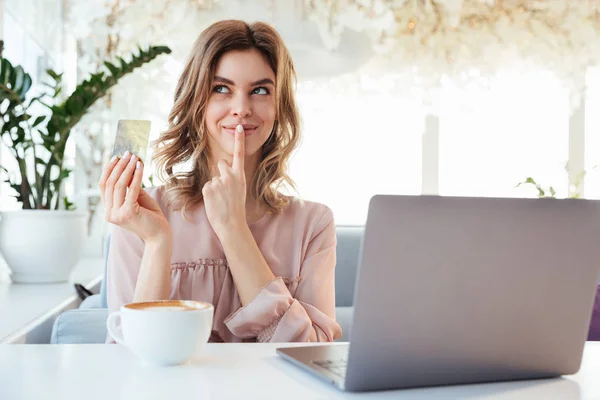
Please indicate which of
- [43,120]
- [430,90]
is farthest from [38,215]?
[430,90]

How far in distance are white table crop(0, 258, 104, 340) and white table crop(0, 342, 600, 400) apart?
77 centimetres

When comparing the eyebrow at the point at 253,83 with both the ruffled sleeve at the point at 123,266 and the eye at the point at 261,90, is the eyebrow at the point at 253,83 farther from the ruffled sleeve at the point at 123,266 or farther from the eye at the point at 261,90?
the ruffled sleeve at the point at 123,266

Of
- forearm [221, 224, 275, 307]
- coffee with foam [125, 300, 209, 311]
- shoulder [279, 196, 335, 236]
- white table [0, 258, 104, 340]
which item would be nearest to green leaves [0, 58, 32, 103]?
white table [0, 258, 104, 340]

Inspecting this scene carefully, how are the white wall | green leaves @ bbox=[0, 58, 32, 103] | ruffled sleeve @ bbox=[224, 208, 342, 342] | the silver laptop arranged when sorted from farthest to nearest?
the white wall < green leaves @ bbox=[0, 58, 32, 103] < ruffled sleeve @ bbox=[224, 208, 342, 342] < the silver laptop

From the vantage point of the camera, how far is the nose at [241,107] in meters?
1.37

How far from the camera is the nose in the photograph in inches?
54.0

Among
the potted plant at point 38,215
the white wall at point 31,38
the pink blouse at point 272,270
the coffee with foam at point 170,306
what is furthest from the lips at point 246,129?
the white wall at point 31,38

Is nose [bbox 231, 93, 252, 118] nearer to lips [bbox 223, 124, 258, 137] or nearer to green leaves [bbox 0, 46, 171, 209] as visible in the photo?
lips [bbox 223, 124, 258, 137]

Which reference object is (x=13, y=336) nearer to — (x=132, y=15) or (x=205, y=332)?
(x=205, y=332)

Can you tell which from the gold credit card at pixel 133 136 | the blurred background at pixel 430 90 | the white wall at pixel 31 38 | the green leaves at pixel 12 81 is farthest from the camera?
the blurred background at pixel 430 90

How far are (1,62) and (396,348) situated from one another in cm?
208

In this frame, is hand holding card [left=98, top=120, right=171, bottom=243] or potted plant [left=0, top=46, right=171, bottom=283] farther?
potted plant [left=0, top=46, right=171, bottom=283]

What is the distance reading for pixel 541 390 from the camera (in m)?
0.72

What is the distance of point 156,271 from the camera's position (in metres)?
1.23
